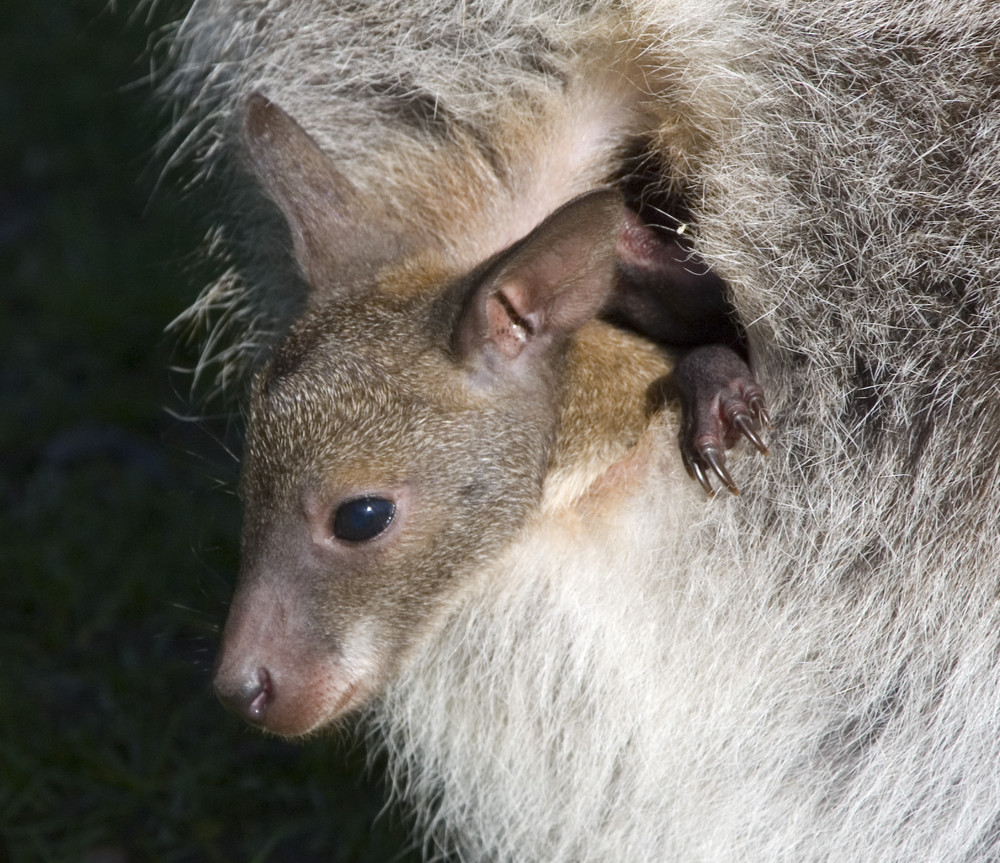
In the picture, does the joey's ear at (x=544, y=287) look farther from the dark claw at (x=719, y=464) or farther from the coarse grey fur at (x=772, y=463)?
the dark claw at (x=719, y=464)

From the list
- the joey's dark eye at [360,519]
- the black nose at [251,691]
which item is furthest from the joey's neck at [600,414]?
the black nose at [251,691]

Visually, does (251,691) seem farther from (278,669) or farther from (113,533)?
(113,533)

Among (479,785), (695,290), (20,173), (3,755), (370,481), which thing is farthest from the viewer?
(20,173)

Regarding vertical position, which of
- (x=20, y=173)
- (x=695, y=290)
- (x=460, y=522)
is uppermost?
(x=695, y=290)

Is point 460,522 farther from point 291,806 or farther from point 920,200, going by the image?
point 291,806

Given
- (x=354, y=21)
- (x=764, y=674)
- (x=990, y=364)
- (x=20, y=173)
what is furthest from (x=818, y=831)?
(x=20, y=173)

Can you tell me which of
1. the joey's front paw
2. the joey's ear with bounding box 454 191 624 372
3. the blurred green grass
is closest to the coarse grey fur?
the joey's front paw
